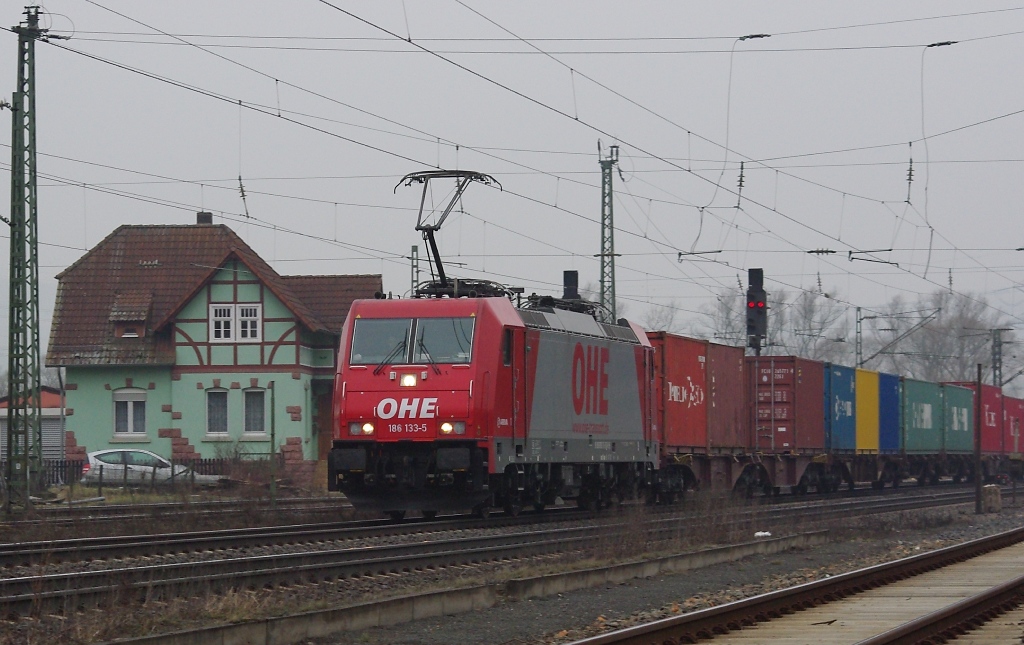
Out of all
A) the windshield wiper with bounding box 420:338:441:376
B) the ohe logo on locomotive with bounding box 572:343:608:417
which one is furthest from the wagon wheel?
the windshield wiper with bounding box 420:338:441:376

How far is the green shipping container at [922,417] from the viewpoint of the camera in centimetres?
4200

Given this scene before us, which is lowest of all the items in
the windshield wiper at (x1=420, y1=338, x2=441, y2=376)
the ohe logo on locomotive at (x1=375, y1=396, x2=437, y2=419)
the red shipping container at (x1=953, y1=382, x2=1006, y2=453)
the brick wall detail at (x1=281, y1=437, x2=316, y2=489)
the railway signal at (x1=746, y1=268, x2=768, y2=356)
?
the brick wall detail at (x1=281, y1=437, x2=316, y2=489)

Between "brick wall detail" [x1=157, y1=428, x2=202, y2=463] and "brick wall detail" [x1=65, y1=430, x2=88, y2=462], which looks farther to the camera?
"brick wall detail" [x1=157, y1=428, x2=202, y2=463]

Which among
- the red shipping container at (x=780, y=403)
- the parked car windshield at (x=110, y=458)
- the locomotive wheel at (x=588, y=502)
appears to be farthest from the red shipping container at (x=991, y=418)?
the parked car windshield at (x=110, y=458)

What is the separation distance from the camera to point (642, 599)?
45.0ft

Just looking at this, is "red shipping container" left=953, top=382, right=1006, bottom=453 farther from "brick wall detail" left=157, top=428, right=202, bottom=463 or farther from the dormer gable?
the dormer gable

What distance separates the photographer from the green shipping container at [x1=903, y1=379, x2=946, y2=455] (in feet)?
138

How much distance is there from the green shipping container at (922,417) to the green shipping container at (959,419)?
0.87 m

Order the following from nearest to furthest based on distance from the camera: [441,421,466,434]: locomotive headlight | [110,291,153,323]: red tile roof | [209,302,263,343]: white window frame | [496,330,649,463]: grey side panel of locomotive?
1. [441,421,466,434]: locomotive headlight
2. [496,330,649,463]: grey side panel of locomotive
3. [110,291,153,323]: red tile roof
4. [209,302,263,343]: white window frame

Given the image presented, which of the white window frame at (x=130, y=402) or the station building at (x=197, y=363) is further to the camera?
the white window frame at (x=130, y=402)

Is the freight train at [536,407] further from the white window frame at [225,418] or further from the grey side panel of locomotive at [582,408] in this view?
the white window frame at [225,418]

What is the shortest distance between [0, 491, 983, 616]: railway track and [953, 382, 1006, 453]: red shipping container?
85.8ft

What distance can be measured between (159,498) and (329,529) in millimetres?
11183

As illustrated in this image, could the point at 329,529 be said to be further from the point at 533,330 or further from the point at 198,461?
the point at 198,461
